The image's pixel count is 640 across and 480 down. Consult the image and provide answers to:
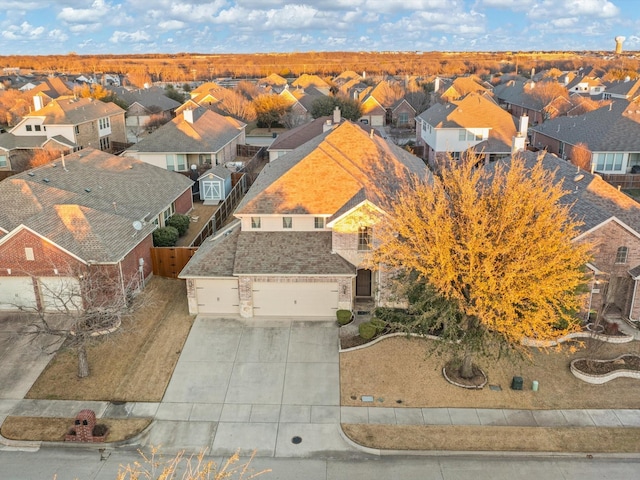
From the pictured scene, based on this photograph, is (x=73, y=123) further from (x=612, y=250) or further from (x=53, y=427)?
(x=612, y=250)

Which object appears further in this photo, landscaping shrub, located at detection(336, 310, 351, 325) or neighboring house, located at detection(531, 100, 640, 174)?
neighboring house, located at detection(531, 100, 640, 174)

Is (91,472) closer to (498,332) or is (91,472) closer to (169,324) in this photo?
(169,324)

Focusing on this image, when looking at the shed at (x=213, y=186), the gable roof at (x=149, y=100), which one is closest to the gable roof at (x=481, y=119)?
the shed at (x=213, y=186)

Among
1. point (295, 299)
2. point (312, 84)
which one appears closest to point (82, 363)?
→ point (295, 299)

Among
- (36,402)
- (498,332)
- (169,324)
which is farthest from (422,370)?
(36,402)

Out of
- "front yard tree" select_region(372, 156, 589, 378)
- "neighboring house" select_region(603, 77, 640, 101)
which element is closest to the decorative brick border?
"front yard tree" select_region(372, 156, 589, 378)

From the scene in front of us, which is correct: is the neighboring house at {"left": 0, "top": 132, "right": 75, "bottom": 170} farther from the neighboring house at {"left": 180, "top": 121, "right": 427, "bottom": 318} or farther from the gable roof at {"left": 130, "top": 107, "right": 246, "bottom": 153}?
the neighboring house at {"left": 180, "top": 121, "right": 427, "bottom": 318}

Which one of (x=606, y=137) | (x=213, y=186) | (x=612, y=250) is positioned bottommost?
(x=213, y=186)
